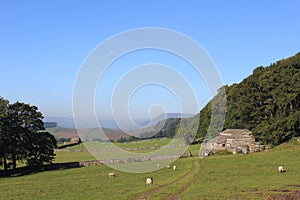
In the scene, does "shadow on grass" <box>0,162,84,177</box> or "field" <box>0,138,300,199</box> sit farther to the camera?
"shadow on grass" <box>0,162,84,177</box>

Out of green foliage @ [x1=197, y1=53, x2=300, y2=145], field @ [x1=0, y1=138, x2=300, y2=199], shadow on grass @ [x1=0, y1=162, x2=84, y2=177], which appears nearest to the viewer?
field @ [x1=0, y1=138, x2=300, y2=199]

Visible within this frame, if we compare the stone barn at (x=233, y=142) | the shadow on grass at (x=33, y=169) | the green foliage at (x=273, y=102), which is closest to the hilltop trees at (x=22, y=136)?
the shadow on grass at (x=33, y=169)

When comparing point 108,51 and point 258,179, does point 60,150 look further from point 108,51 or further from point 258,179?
point 258,179

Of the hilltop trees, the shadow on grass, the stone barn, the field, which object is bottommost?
the field

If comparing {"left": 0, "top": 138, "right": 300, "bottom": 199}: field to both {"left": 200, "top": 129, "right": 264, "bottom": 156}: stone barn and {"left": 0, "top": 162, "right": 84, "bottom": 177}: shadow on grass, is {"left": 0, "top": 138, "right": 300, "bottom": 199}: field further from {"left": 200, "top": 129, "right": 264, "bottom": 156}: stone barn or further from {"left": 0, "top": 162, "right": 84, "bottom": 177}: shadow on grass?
{"left": 0, "top": 162, "right": 84, "bottom": 177}: shadow on grass

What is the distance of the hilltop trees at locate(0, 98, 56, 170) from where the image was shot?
5234cm

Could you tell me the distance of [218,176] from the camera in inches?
1273

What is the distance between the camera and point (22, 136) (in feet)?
179

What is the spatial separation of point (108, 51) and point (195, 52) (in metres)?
10.9

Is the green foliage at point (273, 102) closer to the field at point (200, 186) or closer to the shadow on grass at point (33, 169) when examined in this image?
the field at point (200, 186)

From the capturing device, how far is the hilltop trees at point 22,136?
172 ft

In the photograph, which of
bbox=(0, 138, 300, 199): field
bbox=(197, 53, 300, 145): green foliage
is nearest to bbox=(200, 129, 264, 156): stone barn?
bbox=(197, 53, 300, 145): green foliage

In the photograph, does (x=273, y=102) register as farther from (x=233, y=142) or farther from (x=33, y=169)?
(x=33, y=169)

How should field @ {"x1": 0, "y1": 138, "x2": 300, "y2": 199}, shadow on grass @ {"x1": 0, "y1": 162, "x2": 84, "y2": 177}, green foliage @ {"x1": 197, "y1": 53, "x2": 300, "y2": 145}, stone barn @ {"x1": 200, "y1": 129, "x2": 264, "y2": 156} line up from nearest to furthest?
1. field @ {"x1": 0, "y1": 138, "x2": 300, "y2": 199}
2. shadow on grass @ {"x1": 0, "y1": 162, "x2": 84, "y2": 177}
3. green foliage @ {"x1": 197, "y1": 53, "x2": 300, "y2": 145}
4. stone barn @ {"x1": 200, "y1": 129, "x2": 264, "y2": 156}
